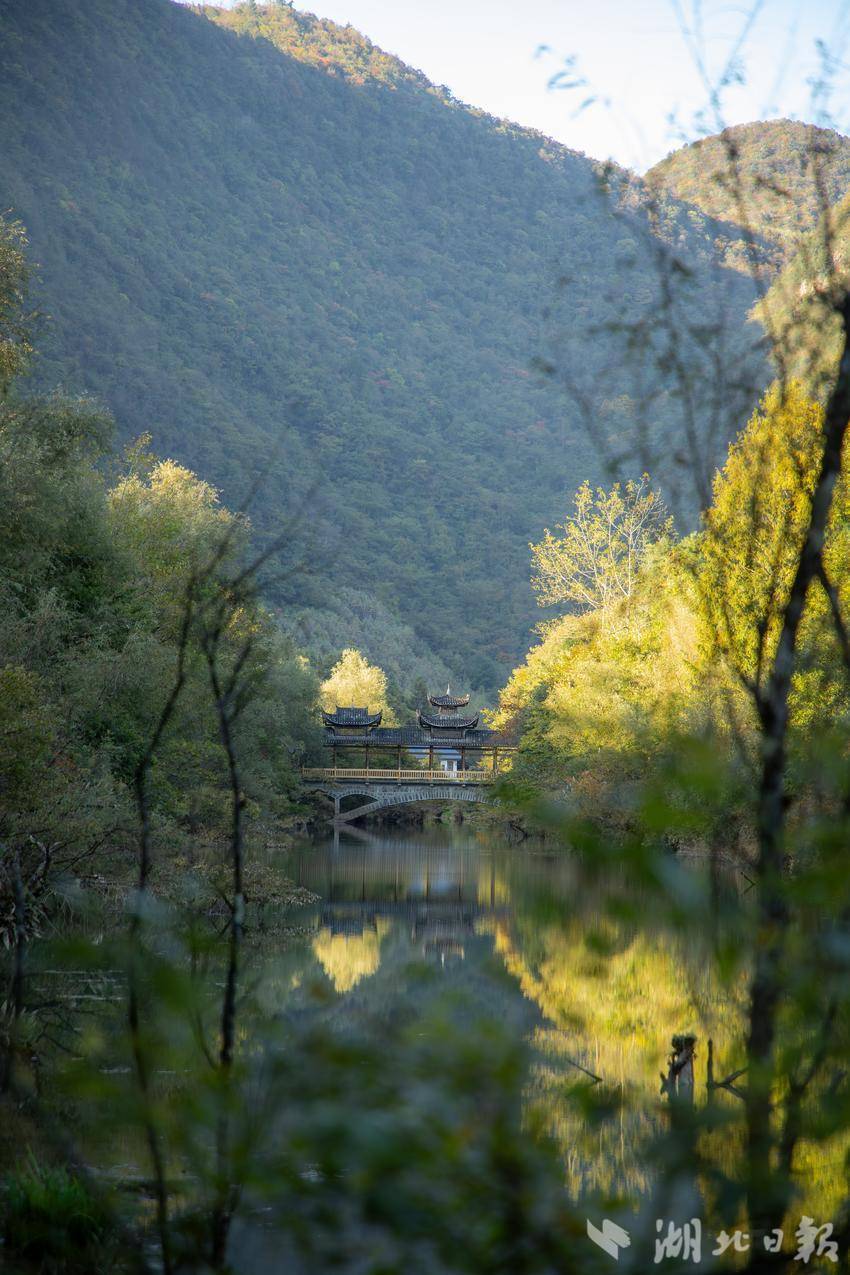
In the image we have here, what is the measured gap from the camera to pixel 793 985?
186 centimetres

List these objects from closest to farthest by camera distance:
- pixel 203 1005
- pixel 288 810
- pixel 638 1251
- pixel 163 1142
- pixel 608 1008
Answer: pixel 203 1005 < pixel 638 1251 < pixel 163 1142 < pixel 608 1008 < pixel 288 810

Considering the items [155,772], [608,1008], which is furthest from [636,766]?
[608,1008]

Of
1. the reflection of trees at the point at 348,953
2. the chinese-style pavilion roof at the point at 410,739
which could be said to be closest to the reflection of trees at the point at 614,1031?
the reflection of trees at the point at 348,953

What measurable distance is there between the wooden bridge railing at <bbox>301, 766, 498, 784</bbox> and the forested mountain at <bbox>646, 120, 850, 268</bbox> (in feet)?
145

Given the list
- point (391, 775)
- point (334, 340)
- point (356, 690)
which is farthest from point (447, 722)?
point (334, 340)

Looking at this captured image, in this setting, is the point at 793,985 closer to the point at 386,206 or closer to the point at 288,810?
the point at 288,810

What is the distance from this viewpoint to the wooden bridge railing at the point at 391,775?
47844mm

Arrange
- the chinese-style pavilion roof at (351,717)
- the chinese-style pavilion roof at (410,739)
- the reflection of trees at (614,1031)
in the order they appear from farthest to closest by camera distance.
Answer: the chinese-style pavilion roof at (351,717) < the chinese-style pavilion roof at (410,739) < the reflection of trees at (614,1031)

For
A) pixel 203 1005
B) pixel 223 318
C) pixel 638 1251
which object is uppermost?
pixel 223 318

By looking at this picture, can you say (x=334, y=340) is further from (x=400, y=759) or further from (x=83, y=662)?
(x=83, y=662)

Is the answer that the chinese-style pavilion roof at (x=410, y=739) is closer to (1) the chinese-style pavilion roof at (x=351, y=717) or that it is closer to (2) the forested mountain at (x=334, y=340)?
(1) the chinese-style pavilion roof at (x=351, y=717)

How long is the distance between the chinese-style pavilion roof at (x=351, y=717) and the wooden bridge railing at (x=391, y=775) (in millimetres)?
3889

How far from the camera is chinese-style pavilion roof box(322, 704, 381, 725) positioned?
173 feet

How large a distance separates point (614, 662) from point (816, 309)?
2711 cm
